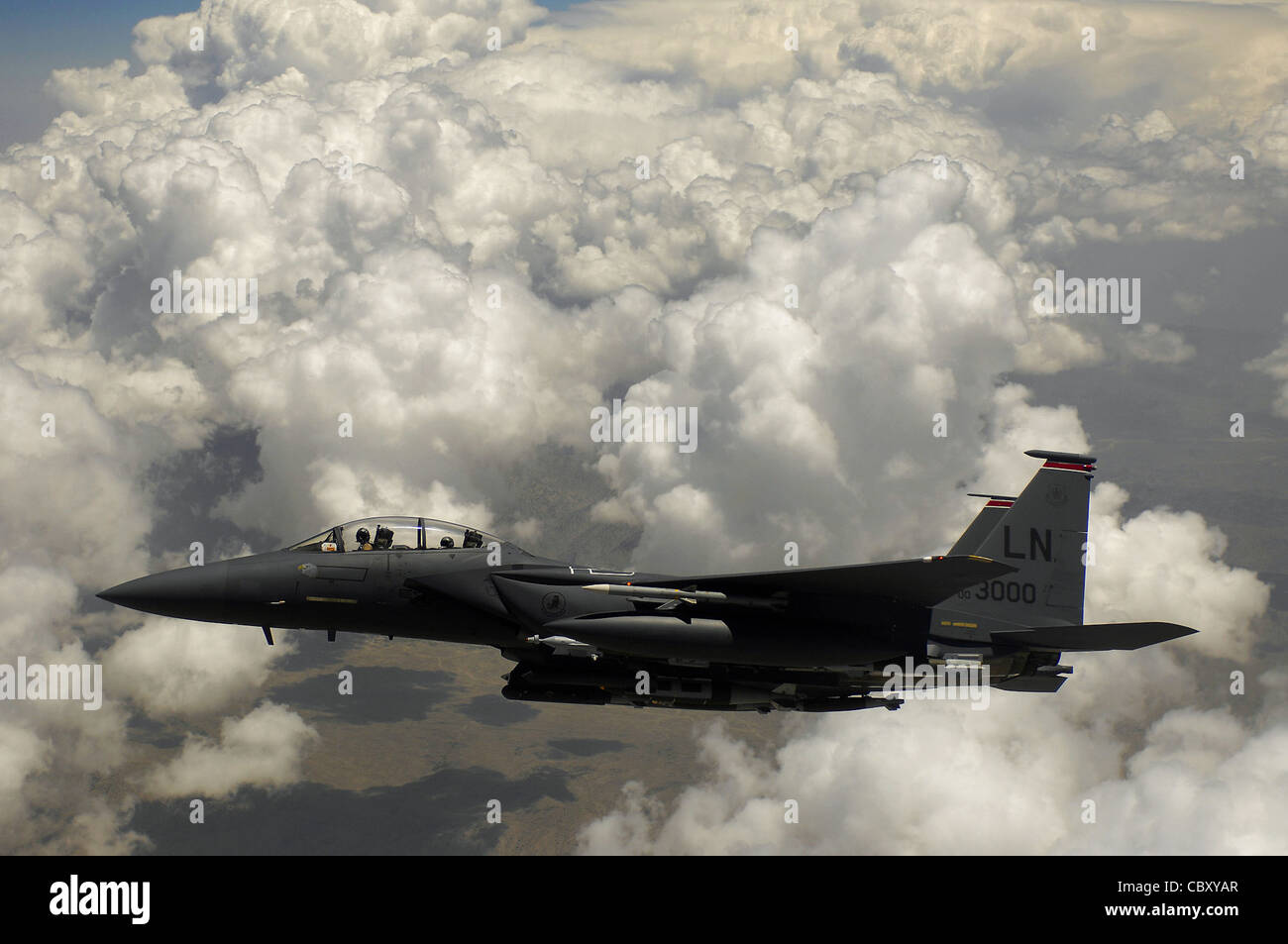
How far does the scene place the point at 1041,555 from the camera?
1972cm

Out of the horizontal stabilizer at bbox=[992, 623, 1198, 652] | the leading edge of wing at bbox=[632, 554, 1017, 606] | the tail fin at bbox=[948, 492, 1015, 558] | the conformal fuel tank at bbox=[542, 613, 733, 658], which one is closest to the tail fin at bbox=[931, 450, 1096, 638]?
the horizontal stabilizer at bbox=[992, 623, 1198, 652]

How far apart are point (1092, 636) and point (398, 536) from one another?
14.6m

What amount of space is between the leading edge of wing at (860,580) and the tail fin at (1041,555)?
2.46 m

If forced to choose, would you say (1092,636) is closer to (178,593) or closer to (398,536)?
(398,536)

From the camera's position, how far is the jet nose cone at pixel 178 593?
16828 millimetres

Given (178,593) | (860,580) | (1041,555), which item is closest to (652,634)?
(860,580)

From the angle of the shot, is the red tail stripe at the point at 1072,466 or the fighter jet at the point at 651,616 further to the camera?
the red tail stripe at the point at 1072,466

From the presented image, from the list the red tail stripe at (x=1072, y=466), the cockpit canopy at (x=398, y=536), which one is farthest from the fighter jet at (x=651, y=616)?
the red tail stripe at (x=1072, y=466)

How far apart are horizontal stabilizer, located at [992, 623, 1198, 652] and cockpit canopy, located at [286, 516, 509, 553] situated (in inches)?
457

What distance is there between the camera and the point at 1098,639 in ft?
56.7

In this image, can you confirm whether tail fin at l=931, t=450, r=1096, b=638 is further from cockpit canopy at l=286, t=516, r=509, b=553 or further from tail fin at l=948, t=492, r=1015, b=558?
cockpit canopy at l=286, t=516, r=509, b=553

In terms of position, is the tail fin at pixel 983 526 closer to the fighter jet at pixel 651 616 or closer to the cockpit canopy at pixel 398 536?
the fighter jet at pixel 651 616
